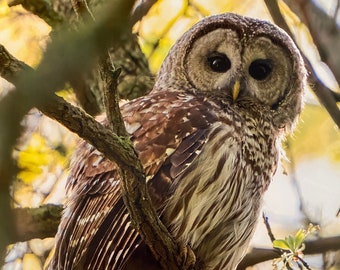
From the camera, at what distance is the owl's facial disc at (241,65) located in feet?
14.8

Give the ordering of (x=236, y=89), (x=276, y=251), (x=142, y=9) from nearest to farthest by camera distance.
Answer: (x=276, y=251)
(x=236, y=89)
(x=142, y=9)

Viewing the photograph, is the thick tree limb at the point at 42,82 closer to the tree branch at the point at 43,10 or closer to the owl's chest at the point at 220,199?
the owl's chest at the point at 220,199

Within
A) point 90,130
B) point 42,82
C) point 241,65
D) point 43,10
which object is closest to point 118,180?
point 90,130

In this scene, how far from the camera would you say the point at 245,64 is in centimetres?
458

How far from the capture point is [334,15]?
144 inches

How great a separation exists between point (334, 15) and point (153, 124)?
3.37 ft

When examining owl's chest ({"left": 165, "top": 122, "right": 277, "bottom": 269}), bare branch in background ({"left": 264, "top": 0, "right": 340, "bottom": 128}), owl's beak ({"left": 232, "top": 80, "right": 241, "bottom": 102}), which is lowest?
owl's chest ({"left": 165, "top": 122, "right": 277, "bottom": 269})

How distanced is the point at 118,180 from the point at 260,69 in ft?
5.18

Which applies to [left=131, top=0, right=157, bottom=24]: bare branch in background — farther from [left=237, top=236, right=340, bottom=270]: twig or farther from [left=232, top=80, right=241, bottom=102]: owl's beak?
[left=237, top=236, right=340, bottom=270]: twig

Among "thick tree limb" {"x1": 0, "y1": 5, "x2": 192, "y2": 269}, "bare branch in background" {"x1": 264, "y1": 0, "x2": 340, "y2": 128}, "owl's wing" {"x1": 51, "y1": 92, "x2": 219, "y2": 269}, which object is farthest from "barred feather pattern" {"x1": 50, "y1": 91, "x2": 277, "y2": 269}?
"bare branch in background" {"x1": 264, "y1": 0, "x2": 340, "y2": 128}

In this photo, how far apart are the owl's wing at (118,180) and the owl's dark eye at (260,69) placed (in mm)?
779

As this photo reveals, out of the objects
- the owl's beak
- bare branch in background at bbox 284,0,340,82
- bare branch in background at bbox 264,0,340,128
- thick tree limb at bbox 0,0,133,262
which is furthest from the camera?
the owl's beak

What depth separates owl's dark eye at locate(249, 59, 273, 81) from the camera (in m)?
4.65

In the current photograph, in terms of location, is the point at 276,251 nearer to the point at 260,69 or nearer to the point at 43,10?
A: the point at 260,69
